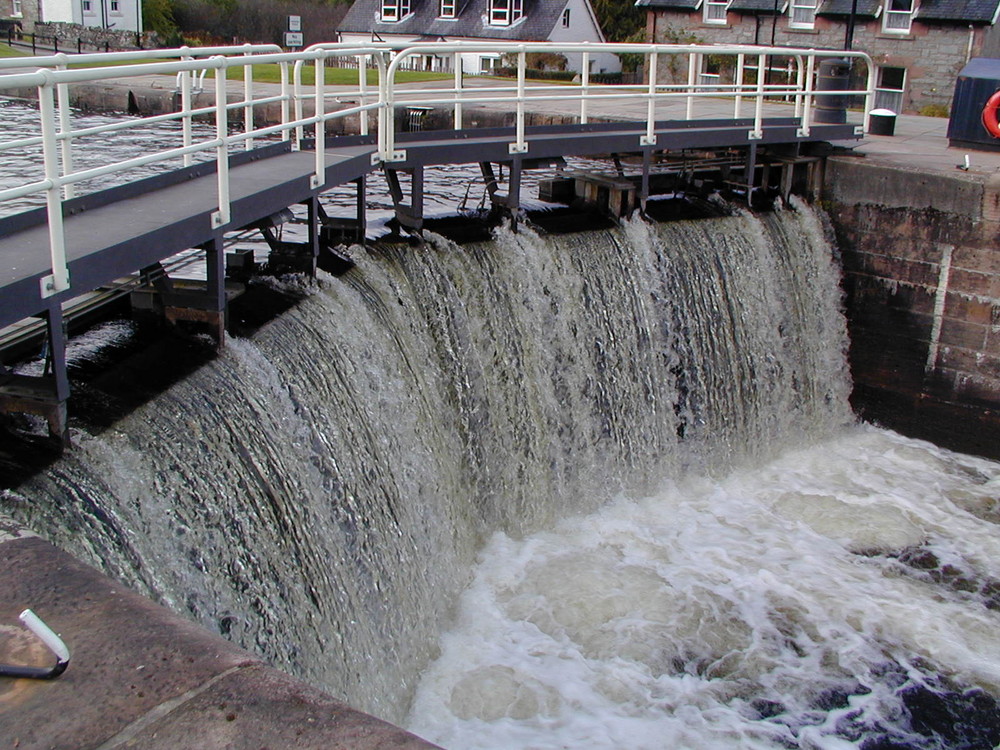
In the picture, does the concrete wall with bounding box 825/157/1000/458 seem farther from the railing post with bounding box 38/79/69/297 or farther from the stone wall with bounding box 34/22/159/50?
the stone wall with bounding box 34/22/159/50

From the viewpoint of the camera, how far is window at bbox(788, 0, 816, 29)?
28750mm

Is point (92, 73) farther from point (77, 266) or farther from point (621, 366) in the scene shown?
point (621, 366)

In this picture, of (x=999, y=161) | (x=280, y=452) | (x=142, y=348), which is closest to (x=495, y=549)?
(x=280, y=452)

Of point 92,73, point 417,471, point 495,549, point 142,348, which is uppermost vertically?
point 92,73

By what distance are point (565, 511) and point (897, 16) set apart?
76.7ft

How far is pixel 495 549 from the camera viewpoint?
28.1 ft

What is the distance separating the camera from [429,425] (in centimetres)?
795

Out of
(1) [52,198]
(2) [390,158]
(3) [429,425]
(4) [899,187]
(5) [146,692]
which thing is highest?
(1) [52,198]

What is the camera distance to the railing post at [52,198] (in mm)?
4285

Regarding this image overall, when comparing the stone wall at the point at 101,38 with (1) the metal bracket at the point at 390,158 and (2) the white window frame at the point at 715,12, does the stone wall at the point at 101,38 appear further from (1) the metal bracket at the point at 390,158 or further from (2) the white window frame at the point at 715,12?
(1) the metal bracket at the point at 390,158

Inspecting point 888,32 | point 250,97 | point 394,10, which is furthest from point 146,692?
point 394,10

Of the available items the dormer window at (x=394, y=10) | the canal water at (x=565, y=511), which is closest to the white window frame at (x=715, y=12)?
the dormer window at (x=394, y=10)

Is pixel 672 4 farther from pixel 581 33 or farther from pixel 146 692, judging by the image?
pixel 146 692

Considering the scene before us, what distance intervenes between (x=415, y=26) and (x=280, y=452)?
40.7 metres
